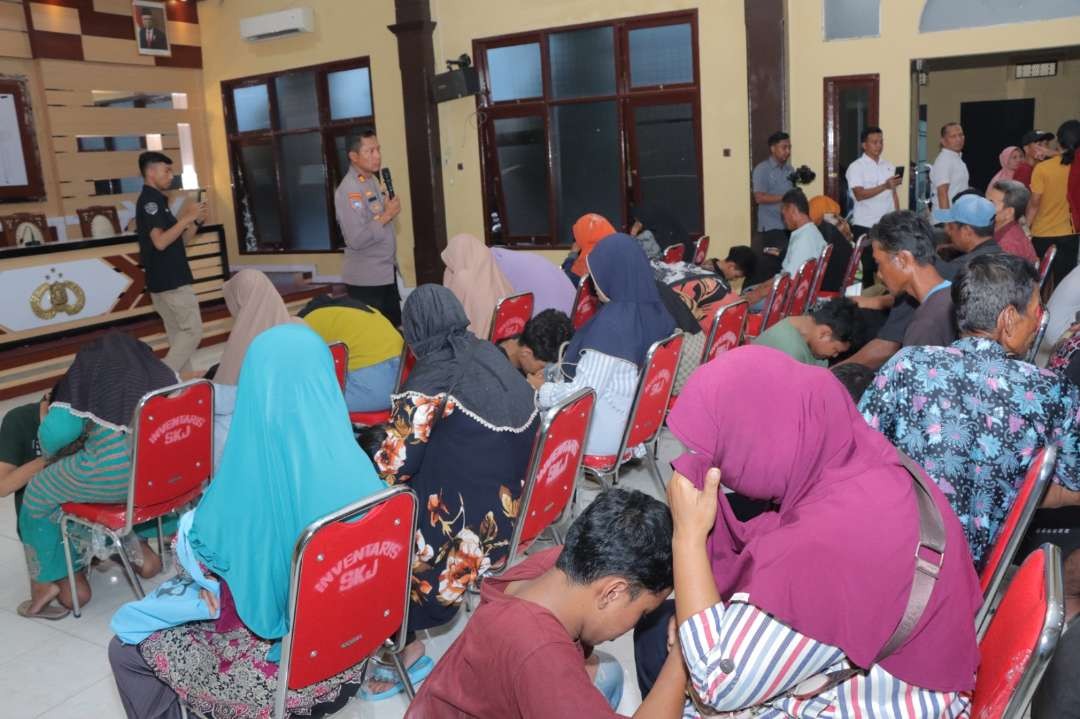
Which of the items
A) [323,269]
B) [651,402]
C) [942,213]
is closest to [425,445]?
[651,402]

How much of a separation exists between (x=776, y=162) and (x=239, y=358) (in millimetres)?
5377

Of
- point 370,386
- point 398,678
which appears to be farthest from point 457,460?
point 370,386

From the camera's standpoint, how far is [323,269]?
33.6ft

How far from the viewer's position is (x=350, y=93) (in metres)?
9.70

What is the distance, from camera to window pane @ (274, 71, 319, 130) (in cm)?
992

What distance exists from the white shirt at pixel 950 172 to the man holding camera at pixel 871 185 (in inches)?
16.9

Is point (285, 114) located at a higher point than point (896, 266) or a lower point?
higher

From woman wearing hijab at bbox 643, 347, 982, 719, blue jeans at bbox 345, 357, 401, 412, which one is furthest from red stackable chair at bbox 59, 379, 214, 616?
woman wearing hijab at bbox 643, 347, 982, 719

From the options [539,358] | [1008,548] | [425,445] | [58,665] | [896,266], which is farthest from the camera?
[539,358]

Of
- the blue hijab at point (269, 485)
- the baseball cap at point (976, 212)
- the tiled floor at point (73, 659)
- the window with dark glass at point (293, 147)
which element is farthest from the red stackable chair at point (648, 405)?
the window with dark glass at point (293, 147)

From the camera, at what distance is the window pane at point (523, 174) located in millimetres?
8914

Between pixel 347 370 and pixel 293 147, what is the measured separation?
289 inches

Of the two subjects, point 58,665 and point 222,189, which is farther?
point 222,189

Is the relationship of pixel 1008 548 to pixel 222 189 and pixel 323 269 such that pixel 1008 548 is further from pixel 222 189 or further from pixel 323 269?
pixel 222 189
